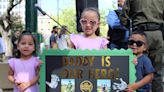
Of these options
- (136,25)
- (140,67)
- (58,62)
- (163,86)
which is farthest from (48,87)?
(163,86)

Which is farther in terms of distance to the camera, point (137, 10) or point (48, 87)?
point (137, 10)

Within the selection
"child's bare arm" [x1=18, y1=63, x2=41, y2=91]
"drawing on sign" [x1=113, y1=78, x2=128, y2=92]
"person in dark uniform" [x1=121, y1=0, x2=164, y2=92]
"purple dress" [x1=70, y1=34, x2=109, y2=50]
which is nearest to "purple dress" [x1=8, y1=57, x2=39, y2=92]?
"child's bare arm" [x1=18, y1=63, x2=41, y2=91]

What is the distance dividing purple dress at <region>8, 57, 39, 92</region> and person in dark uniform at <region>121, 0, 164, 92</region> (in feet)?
5.82

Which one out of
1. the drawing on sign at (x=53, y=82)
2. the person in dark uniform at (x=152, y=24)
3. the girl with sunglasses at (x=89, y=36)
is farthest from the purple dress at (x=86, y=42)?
the person in dark uniform at (x=152, y=24)

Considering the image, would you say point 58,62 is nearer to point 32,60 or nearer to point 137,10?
point 32,60

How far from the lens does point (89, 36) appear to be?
4.41 m

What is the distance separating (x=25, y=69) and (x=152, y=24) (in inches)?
80.2

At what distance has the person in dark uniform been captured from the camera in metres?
5.76

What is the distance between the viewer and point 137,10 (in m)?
5.83

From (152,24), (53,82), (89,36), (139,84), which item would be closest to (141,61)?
(139,84)

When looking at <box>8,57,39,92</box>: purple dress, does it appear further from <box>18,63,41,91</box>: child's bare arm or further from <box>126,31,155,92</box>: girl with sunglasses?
<box>126,31,155,92</box>: girl with sunglasses

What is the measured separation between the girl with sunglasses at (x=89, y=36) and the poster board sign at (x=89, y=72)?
1.37 feet

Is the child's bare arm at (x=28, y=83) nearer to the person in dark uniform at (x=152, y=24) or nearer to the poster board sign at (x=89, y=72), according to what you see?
the poster board sign at (x=89, y=72)

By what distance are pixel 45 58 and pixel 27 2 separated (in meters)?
4.12
